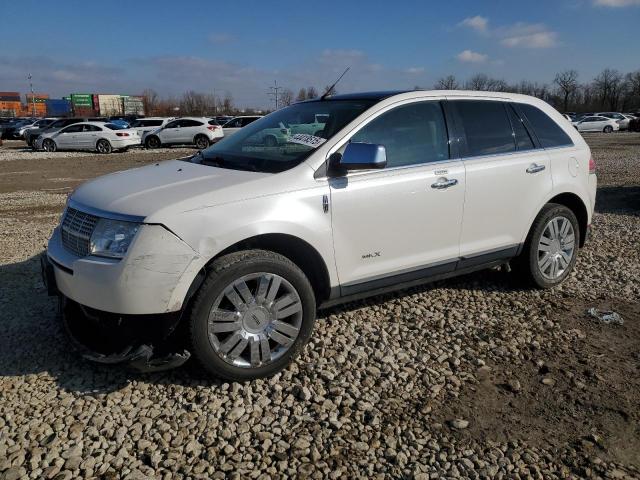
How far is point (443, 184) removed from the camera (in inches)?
155

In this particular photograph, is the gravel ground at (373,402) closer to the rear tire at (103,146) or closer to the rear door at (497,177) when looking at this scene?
the rear door at (497,177)

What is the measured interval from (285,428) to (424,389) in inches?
36.4

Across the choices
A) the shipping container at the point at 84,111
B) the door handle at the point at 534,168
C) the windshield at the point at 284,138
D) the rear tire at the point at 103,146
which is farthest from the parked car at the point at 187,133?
the shipping container at the point at 84,111

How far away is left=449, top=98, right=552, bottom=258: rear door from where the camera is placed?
4.18 metres

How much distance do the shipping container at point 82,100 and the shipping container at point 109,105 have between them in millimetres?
1923

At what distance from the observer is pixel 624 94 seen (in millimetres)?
86688

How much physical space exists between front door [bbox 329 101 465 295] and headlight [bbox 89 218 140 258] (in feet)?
4.20

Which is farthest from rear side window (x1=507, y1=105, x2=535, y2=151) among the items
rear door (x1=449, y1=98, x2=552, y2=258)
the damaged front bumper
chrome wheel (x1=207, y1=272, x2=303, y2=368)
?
the damaged front bumper

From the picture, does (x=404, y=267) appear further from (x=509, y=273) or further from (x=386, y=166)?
(x=509, y=273)

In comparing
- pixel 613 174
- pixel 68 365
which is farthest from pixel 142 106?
pixel 68 365

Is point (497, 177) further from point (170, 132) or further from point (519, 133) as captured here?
point (170, 132)

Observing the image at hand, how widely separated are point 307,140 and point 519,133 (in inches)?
81.3

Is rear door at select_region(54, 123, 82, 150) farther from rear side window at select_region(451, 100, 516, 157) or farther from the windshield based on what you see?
rear side window at select_region(451, 100, 516, 157)

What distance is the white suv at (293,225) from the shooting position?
2.99 metres
